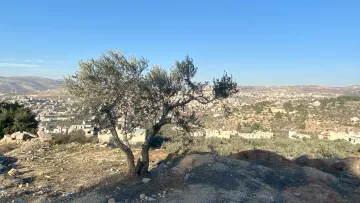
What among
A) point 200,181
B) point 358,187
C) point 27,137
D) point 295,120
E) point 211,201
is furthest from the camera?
point 295,120

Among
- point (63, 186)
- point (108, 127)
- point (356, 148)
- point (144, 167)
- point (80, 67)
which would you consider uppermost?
point (80, 67)

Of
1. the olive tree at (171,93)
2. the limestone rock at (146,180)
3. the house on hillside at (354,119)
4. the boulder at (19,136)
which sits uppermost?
the olive tree at (171,93)

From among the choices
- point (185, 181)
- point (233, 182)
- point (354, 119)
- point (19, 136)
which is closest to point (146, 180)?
point (185, 181)

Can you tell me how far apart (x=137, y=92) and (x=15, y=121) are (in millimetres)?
20233

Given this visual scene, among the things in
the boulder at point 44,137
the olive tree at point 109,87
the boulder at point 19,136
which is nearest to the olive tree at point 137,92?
the olive tree at point 109,87

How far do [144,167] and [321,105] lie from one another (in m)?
47.4

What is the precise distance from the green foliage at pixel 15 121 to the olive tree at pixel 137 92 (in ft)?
61.7

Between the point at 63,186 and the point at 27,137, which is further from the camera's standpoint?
the point at 27,137

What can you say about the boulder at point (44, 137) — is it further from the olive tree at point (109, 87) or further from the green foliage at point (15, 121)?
the olive tree at point (109, 87)

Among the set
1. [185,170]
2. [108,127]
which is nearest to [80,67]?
[108,127]

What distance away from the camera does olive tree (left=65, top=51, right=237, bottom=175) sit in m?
10.8

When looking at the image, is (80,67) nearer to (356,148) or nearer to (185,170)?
(185,170)

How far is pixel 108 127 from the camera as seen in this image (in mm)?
11070

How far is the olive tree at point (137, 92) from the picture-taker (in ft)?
35.3
